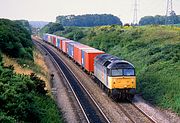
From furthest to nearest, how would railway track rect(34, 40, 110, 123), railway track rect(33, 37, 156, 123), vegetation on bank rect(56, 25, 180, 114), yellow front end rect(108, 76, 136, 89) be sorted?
yellow front end rect(108, 76, 136, 89)
vegetation on bank rect(56, 25, 180, 114)
railway track rect(34, 40, 110, 123)
railway track rect(33, 37, 156, 123)

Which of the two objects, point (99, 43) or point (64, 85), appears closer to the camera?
point (64, 85)

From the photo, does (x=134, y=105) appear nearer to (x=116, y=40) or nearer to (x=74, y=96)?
(x=74, y=96)

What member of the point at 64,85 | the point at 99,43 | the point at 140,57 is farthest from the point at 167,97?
the point at 99,43

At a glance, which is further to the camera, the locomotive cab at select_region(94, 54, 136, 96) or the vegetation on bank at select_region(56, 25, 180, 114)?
the locomotive cab at select_region(94, 54, 136, 96)

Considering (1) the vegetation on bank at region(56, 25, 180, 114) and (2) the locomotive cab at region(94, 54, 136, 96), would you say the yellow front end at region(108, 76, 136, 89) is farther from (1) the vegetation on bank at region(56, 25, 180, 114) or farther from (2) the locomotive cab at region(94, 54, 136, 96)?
(1) the vegetation on bank at region(56, 25, 180, 114)

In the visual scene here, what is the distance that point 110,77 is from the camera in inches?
1200

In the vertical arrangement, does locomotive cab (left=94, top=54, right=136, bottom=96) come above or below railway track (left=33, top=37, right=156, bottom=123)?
above

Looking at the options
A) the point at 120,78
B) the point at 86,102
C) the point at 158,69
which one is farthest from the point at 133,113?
the point at 158,69

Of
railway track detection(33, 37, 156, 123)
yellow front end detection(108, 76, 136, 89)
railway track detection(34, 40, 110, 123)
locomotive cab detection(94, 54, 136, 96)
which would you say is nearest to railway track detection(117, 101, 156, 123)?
railway track detection(33, 37, 156, 123)

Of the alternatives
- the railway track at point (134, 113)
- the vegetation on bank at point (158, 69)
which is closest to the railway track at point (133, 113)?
the railway track at point (134, 113)

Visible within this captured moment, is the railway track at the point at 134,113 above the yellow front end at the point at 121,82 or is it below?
below

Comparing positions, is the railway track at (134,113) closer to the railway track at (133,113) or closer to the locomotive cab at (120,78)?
the railway track at (133,113)

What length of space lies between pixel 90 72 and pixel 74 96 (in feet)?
32.7

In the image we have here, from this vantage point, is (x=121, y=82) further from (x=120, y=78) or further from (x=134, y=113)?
(x=134, y=113)
